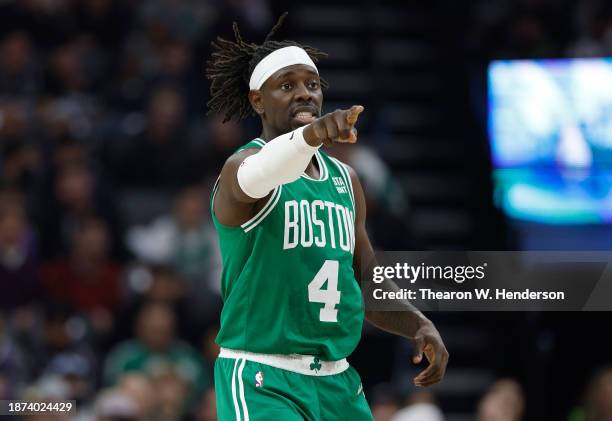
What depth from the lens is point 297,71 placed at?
5285mm

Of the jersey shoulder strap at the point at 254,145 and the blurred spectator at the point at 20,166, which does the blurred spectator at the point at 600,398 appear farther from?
the blurred spectator at the point at 20,166

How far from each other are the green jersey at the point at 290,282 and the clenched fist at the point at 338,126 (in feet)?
2.06

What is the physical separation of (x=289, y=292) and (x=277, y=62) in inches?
39.7

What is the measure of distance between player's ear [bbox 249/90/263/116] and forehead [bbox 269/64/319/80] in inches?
6.5

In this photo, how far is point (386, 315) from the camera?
5473 millimetres

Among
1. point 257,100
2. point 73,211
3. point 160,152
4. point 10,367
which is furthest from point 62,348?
point 257,100

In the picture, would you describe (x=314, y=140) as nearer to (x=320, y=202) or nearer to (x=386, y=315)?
(x=320, y=202)

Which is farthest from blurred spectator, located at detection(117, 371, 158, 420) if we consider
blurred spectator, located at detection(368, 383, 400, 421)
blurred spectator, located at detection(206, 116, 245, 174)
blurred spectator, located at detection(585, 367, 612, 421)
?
blurred spectator, located at detection(585, 367, 612, 421)

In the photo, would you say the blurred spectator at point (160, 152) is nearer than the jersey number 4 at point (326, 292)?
No

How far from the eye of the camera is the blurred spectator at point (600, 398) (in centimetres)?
886

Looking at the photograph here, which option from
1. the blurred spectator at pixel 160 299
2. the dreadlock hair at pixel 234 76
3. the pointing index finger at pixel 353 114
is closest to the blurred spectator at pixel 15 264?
the blurred spectator at pixel 160 299

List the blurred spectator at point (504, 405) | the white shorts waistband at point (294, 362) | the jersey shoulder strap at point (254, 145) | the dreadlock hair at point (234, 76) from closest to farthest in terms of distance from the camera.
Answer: the white shorts waistband at point (294, 362)
the jersey shoulder strap at point (254, 145)
the dreadlock hair at point (234, 76)
the blurred spectator at point (504, 405)

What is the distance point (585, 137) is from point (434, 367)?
21.6ft

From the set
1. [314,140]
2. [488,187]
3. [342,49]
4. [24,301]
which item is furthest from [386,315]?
[342,49]
